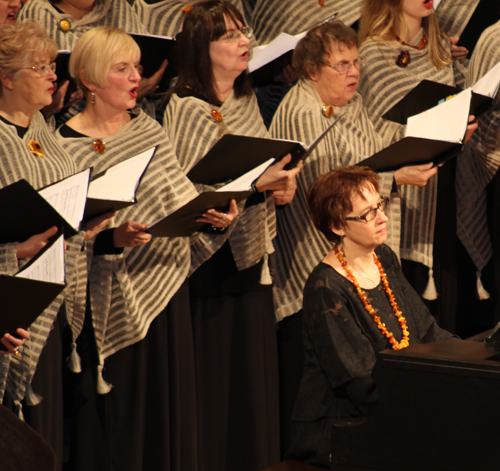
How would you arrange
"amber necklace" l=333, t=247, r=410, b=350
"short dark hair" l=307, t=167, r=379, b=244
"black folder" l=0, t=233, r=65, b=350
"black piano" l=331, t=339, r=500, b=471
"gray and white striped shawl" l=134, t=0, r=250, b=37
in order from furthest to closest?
"gray and white striped shawl" l=134, t=0, r=250, b=37, "short dark hair" l=307, t=167, r=379, b=244, "amber necklace" l=333, t=247, r=410, b=350, "black folder" l=0, t=233, r=65, b=350, "black piano" l=331, t=339, r=500, b=471

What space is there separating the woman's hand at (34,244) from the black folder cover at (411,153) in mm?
1217

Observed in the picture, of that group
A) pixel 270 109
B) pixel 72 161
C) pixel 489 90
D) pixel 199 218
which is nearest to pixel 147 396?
pixel 199 218

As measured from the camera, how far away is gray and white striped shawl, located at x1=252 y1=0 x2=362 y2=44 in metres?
3.75

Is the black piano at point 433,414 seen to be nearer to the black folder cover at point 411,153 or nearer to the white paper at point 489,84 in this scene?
the black folder cover at point 411,153

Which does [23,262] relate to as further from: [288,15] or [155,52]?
[288,15]

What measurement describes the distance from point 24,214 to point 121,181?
0.35 meters

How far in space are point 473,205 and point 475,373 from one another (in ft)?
8.05

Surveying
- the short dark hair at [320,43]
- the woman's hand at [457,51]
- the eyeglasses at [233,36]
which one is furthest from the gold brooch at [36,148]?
the woman's hand at [457,51]

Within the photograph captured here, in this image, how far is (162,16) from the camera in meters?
3.44

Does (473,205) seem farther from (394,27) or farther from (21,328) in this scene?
(21,328)

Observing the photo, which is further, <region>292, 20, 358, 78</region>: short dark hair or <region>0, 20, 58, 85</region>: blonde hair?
<region>292, 20, 358, 78</region>: short dark hair

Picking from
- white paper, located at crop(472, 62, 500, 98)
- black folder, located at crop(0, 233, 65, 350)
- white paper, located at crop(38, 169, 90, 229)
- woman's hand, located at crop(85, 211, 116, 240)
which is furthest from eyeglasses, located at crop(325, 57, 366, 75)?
black folder, located at crop(0, 233, 65, 350)

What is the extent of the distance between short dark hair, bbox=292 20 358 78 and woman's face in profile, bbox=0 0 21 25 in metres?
1.16

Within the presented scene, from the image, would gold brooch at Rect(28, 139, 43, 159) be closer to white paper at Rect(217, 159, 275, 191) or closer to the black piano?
white paper at Rect(217, 159, 275, 191)
